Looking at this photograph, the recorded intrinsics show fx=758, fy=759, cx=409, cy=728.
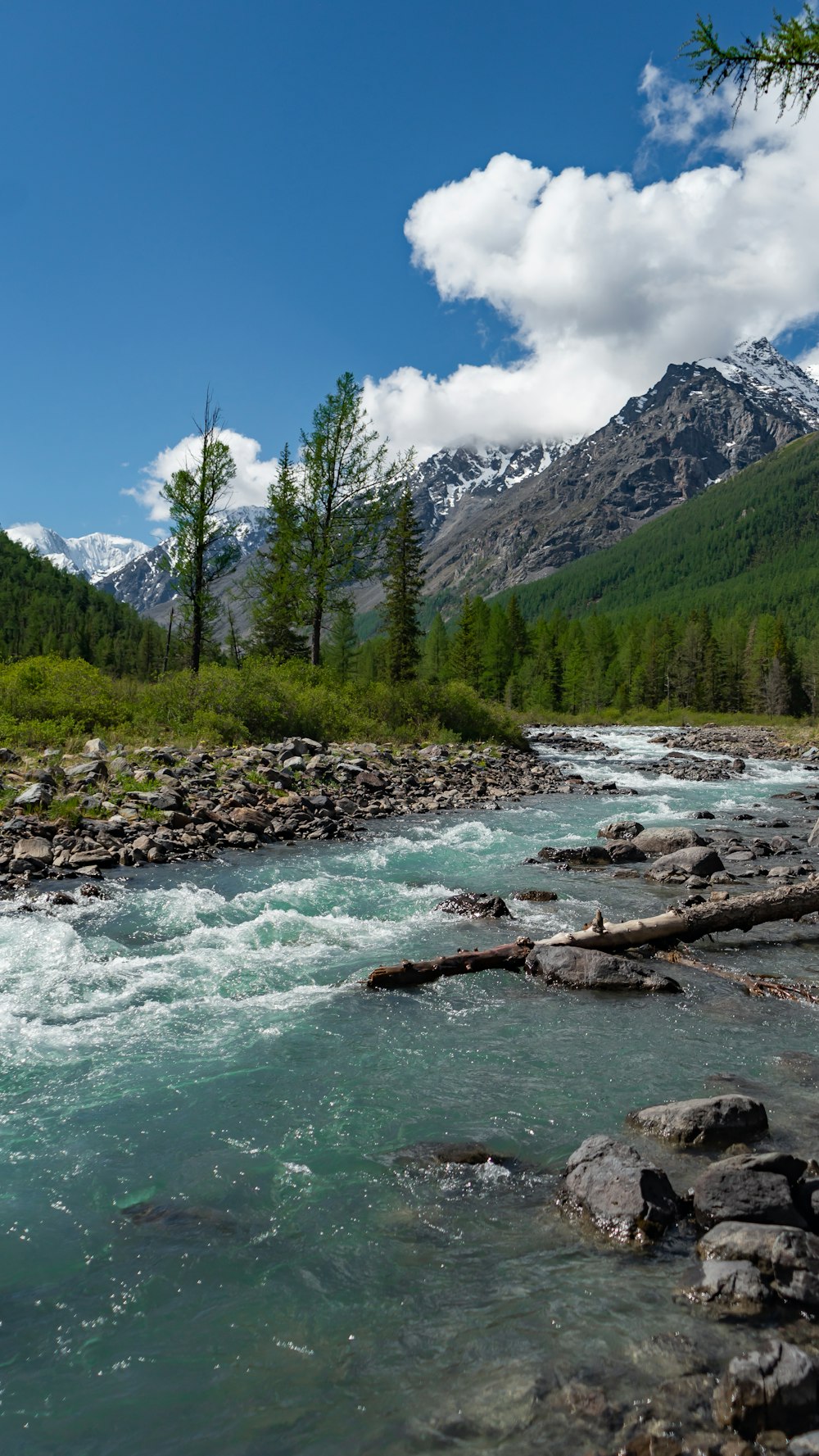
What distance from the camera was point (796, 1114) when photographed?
6.19m

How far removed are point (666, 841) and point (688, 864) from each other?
9.14 feet

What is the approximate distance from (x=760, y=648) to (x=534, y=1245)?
122 meters

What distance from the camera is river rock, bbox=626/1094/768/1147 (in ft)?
19.0

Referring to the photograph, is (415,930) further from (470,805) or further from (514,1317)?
(470,805)

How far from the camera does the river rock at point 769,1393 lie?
3.35m

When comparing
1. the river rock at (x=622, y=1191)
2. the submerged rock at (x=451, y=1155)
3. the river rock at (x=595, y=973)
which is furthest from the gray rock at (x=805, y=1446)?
the river rock at (x=595, y=973)

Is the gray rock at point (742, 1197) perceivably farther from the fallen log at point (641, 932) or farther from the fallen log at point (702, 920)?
the fallen log at point (702, 920)

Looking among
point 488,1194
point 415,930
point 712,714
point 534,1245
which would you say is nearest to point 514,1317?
point 534,1245

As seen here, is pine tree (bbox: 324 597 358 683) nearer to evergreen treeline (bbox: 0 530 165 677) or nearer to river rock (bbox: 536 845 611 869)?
evergreen treeline (bbox: 0 530 165 677)

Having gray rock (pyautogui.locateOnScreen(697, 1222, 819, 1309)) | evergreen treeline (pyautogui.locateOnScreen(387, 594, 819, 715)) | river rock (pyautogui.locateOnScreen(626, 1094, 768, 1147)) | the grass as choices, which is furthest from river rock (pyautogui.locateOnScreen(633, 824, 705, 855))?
evergreen treeline (pyautogui.locateOnScreen(387, 594, 819, 715))

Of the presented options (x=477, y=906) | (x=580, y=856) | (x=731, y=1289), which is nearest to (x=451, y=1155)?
(x=731, y=1289)

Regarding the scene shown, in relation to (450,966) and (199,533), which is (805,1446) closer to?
(450,966)

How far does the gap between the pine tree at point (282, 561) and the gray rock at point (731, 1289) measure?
3120cm

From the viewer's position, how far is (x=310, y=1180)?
17.9ft
